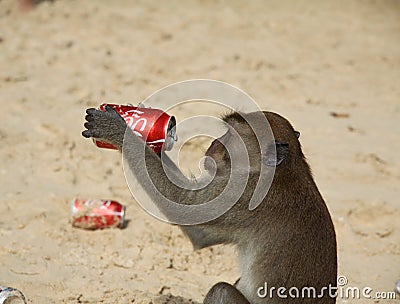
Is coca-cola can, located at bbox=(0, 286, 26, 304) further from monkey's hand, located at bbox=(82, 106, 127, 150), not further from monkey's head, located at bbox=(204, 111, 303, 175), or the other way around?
monkey's head, located at bbox=(204, 111, 303, 175)

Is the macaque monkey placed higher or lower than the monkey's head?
lower

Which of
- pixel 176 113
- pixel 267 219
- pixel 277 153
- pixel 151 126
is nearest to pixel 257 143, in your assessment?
pixel 277 153

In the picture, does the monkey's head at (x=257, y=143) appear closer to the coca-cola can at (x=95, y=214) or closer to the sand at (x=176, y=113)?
the sand at (x=176, y=113)

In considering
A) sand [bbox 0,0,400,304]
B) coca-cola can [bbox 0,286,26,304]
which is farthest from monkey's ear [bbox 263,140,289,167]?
coca-cola can [bbox 0,286,26,304]

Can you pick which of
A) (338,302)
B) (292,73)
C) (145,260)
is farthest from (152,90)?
(338,302)

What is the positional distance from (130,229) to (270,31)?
17.6 feet

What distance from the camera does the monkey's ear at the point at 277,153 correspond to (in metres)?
4.43

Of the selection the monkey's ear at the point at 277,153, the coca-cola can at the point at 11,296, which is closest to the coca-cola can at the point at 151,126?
the monkey's ear at the point at 277,153

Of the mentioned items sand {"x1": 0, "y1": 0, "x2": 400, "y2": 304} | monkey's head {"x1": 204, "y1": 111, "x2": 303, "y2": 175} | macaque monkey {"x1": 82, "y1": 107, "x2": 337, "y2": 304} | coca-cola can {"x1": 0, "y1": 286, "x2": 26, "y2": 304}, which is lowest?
sand {"x1": 0, "y1": 0, "x2": 400, "y2": 304}

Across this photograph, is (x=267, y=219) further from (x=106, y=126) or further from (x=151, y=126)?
(x=106, y=126)

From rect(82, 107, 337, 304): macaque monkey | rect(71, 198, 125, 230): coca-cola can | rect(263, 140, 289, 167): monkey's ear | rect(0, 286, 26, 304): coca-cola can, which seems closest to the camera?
rect(82, 107, 337, 304): macaque monkey

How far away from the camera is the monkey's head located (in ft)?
14.6

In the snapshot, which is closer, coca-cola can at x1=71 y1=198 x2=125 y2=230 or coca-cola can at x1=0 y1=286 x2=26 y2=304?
coca-cola can at x1=0 y1=286 x2=26 y2=304

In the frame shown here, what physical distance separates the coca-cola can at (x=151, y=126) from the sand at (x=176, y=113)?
3.77 ft
